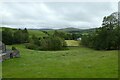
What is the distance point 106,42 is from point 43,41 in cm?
2666

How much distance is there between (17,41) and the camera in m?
105

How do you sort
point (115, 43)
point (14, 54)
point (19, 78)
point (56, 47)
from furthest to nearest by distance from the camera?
point (56, 47) < point (115, 43) < point (14, 54) < point (19, 78)

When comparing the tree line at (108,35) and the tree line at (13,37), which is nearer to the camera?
the tree line at (108,35)

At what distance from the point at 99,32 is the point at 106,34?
8.99 ft

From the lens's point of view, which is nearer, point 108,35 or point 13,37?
point 108,35

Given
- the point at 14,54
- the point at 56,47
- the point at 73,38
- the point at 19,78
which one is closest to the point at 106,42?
the point at 56,47

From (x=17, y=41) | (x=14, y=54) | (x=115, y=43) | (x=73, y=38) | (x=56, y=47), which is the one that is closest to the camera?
(x=14, y=54)

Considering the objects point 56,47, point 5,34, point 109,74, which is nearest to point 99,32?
point 56,47

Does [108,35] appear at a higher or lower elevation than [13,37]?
higher

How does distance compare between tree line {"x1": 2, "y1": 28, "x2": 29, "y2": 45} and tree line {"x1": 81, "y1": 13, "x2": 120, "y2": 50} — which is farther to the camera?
tree line {"x1": 2, "y1": 28, "x2": 29, "y2": 45}

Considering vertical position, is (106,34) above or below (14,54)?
above

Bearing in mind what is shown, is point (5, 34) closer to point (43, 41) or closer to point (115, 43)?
point (43, 41)

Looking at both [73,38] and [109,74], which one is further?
[73,38]

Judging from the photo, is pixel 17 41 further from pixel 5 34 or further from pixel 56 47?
pixel 56 47
